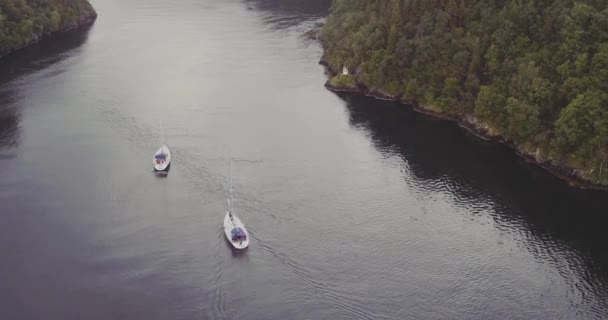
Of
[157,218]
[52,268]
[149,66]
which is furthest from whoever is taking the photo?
[149,66]

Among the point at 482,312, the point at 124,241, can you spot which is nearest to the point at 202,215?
the point at 124,241

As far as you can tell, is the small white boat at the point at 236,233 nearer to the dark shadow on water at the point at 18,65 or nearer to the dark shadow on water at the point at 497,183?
the dark shadow on water at the point at 497,183

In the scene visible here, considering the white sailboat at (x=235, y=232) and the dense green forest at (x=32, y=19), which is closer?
the white sailboat at (x=235, y=232)

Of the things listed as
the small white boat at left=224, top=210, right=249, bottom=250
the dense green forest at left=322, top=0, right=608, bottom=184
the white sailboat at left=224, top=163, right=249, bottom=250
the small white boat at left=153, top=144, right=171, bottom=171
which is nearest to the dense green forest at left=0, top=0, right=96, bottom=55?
the small white boat at left=153, top=144, right=171, bottom=171

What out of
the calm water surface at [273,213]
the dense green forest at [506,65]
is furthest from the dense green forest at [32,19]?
the dense green forest at [506,65]

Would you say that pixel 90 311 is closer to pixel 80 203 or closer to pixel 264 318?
pixel 264 318
